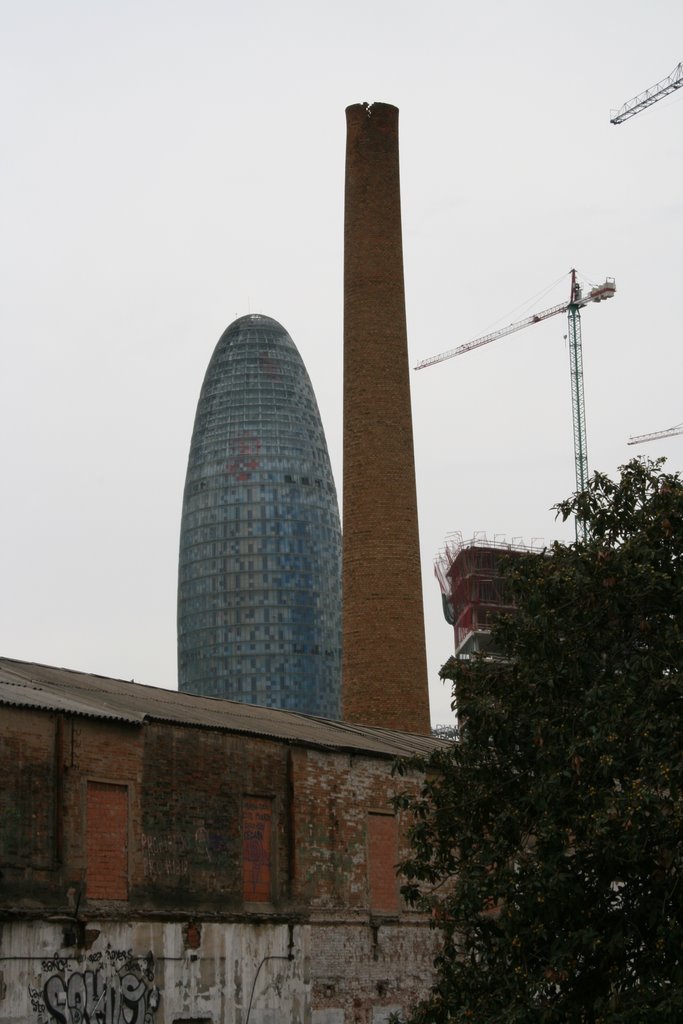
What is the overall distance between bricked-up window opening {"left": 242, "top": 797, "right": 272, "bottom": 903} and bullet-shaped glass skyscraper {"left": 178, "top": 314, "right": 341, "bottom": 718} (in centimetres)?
11864

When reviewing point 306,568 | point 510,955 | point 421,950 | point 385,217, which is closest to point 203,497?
point 306,568

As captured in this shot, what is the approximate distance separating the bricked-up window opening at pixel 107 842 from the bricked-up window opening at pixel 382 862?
6.25 metres

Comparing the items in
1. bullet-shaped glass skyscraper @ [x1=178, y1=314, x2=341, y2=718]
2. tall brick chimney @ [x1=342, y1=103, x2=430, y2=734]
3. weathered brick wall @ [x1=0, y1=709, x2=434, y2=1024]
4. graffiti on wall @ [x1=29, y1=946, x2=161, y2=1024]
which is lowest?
graffiti on wall @ [x1=29, y1=946, x2=161, y2=1024]

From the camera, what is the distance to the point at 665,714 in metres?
17.3

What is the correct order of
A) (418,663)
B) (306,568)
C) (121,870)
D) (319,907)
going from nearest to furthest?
(121,870)
(319,907)
(418,663)
(306,568)

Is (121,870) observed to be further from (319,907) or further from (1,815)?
(319,907)

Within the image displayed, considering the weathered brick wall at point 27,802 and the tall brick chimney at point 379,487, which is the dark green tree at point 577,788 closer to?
the weathered brick wall at point 27,802

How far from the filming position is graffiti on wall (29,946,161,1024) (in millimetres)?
20453

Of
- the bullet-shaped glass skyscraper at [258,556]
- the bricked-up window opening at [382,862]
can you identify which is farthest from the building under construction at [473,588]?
the bricked-up window opening at [382,862]

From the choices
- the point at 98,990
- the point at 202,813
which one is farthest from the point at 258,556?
the point at 98,990

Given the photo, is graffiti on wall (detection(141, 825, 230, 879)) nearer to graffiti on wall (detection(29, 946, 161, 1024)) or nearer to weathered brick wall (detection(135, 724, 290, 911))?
weathered brick wall (detection(135, 724, 290, 911))

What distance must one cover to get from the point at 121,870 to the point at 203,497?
411 ft

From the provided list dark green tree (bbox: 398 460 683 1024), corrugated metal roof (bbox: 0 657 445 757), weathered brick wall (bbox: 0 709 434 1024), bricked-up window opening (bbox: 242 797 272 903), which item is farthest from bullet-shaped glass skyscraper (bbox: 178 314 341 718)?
dark green tree (bbox: 398 460 683 1024)

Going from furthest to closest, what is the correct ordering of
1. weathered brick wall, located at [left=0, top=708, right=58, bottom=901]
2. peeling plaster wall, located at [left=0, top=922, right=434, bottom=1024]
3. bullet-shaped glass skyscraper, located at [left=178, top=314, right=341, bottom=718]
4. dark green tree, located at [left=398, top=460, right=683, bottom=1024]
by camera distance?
1. bullet-shaped glass skyscraper, located at [left=178, top=314, right=341, bottom=718]
2. weathered brick wall, located at [left=0, top=708, right=58, bottom=901]
3. peeling plaster wall, located at [left=0, top=922, right=434, bottom=1024]
4. dark green tree, located at [left=398, top=460, right=683, bottom=1024]
